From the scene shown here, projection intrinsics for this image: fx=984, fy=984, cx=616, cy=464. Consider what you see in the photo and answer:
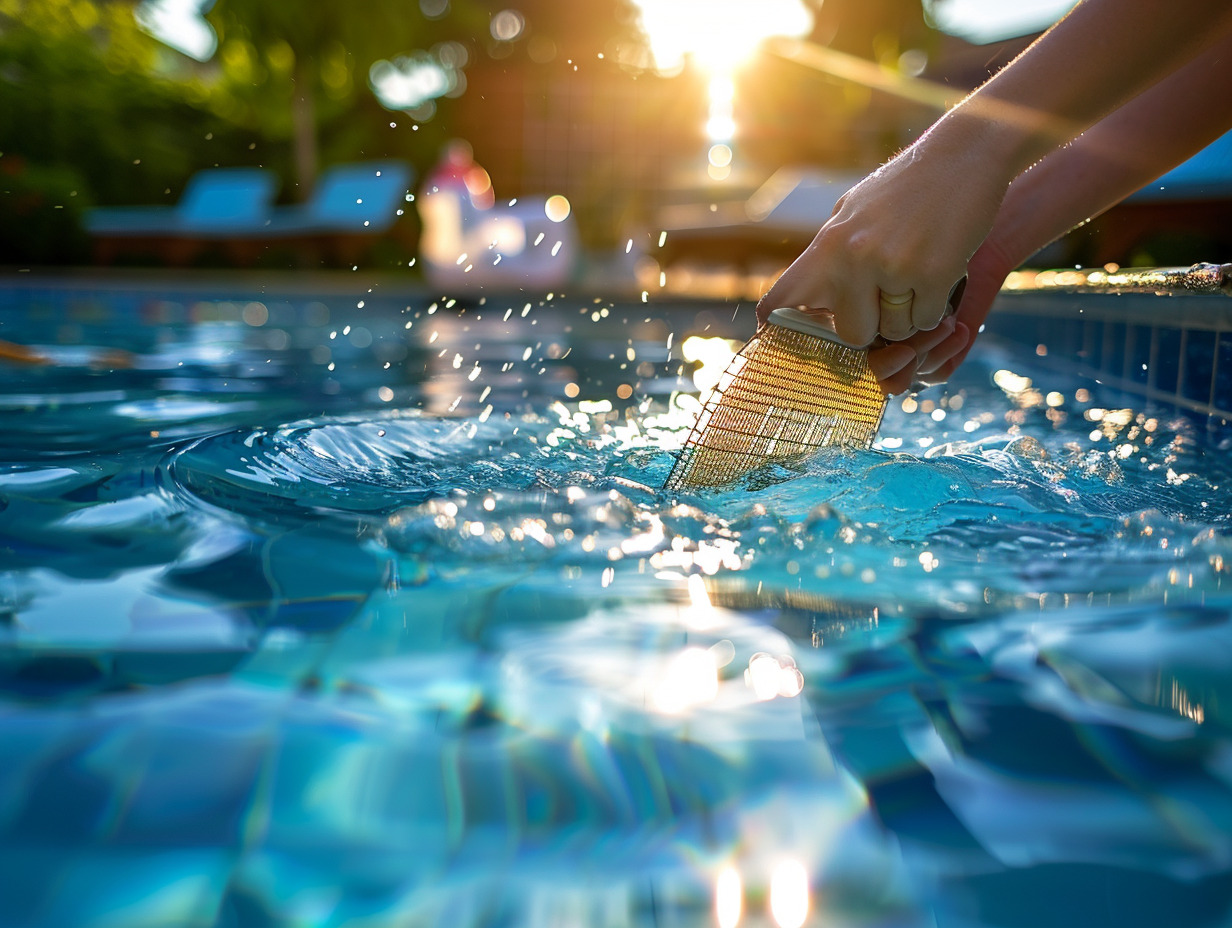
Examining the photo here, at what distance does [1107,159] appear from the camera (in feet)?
6.91

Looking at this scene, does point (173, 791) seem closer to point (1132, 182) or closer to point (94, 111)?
point (1132, 182)

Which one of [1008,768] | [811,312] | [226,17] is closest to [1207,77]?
[811,312]

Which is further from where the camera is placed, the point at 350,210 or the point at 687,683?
the point at 350,210

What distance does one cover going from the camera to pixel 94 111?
16.1 meters

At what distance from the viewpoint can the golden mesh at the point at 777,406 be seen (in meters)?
1.90

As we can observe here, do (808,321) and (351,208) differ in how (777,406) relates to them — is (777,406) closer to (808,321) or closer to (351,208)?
(808,321)

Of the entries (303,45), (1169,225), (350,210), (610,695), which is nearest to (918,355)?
(610,695)

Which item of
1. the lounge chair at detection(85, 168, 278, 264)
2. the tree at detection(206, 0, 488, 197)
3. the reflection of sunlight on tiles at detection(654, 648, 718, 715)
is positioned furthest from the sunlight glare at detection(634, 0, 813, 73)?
the reflection of sunlight on tiles at detection(654, 648, 718, 715)

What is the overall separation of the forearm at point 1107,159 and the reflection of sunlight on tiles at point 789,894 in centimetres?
167

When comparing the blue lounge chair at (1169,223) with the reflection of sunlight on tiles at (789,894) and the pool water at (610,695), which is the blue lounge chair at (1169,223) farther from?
the reflection of sunlight on tiles at (789,894)

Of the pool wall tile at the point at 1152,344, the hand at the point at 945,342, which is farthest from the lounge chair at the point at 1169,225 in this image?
the hand at the point at 945,342

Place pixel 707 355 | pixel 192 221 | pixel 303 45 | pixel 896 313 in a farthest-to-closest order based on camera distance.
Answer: pixel 192 221, pixel 303 45, pixel 707 355, pixel 896 313

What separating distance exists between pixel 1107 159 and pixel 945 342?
0.57m

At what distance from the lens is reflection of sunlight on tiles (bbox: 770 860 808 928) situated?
74cm
